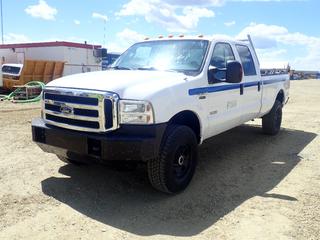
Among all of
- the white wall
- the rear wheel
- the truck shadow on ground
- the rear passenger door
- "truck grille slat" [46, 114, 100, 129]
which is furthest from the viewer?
the white wall

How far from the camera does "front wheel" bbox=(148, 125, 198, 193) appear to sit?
4.63m

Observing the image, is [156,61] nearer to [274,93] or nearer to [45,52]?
[274,93]

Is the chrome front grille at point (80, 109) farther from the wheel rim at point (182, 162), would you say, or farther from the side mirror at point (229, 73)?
the side mirror at point (229, 73)

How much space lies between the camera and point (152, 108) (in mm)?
4383

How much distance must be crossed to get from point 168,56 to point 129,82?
1.38 metres

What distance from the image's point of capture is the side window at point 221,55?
581 cm

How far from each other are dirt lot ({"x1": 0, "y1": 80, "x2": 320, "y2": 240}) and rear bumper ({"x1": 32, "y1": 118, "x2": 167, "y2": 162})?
638 mm

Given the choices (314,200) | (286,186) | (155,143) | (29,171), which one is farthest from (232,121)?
(29,171)

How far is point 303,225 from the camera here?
4.18m

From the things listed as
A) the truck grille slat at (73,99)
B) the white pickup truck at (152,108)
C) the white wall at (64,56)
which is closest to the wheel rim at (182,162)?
the white pickup truck at (152,108)

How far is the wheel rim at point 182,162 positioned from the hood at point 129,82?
860 mm

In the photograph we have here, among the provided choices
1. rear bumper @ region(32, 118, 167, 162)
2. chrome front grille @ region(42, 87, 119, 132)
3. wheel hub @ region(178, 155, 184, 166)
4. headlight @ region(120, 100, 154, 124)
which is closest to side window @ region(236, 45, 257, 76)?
wheel hub @ region(178, 155, 184, 166)

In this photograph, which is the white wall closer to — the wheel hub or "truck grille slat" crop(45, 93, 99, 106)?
"truck grille slat" crop(45, 93, 99, 106)

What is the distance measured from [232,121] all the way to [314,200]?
1.94 meters
